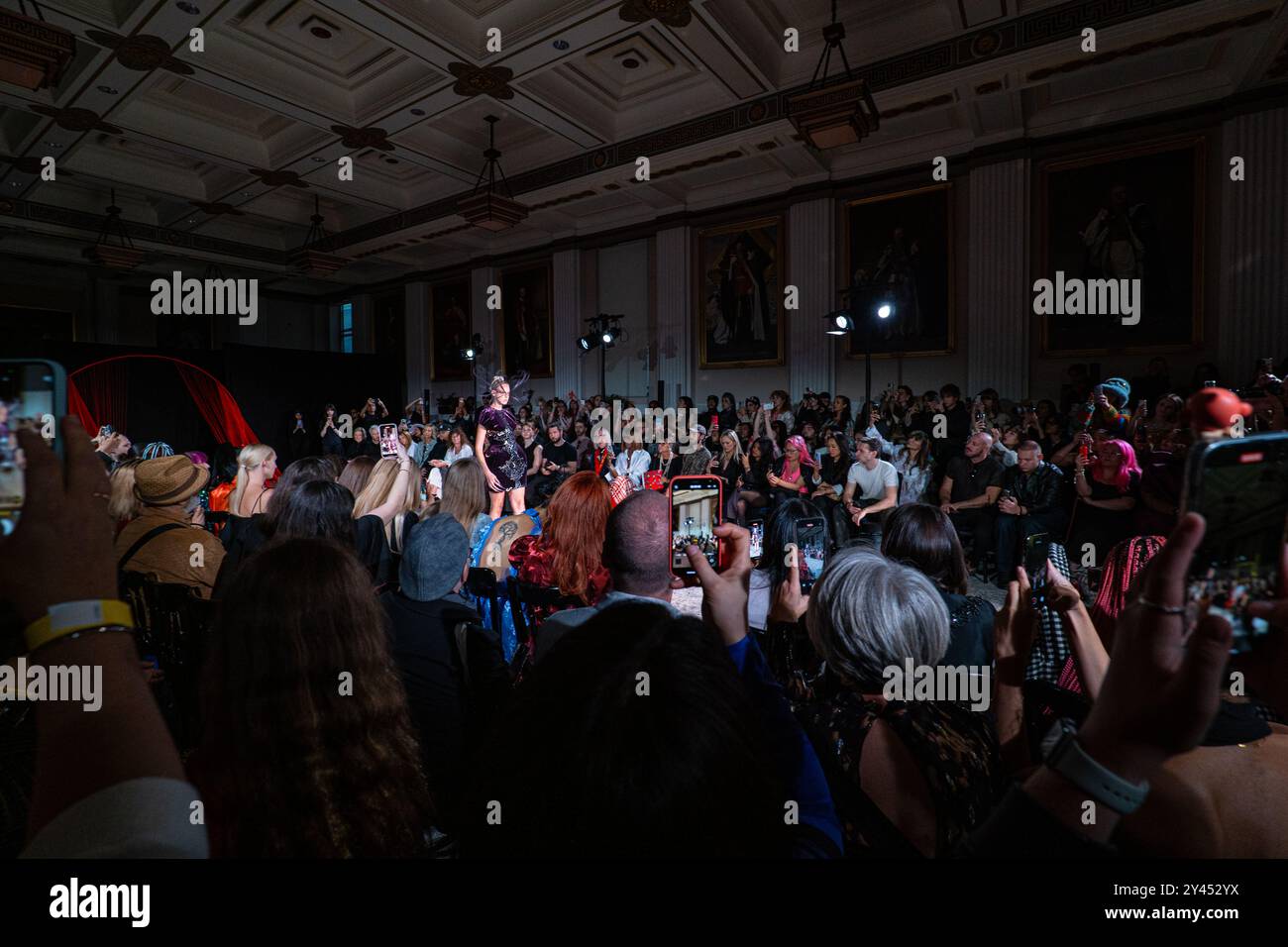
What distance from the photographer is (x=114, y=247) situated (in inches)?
434

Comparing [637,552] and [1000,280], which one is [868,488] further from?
[637,552]

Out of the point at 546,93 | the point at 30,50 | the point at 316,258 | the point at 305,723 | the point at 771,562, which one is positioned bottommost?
the point at 771,562

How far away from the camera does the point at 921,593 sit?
1.29 metres

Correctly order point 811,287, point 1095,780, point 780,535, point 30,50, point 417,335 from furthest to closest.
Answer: point 417,335 → point 811,287 → point 30,50 → point 780,535 → point 1095,780

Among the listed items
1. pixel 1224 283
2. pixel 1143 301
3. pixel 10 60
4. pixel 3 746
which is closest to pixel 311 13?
pixel 10 60

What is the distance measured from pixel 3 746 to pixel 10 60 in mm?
6767

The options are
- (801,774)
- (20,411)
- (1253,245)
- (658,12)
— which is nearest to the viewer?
(20,411)

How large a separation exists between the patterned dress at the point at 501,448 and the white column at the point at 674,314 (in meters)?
6.72

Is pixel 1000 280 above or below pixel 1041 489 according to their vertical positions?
above

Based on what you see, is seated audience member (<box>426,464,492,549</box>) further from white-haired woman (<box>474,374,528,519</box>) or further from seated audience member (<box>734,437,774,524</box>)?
seated audience member (<box>734,437,774,524</box>)

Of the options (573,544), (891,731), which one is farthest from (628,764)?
(573,544)

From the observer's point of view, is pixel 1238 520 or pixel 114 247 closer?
pixel 1238 520

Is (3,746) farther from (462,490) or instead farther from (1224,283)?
(1224,283)

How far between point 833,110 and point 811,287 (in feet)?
14.1
